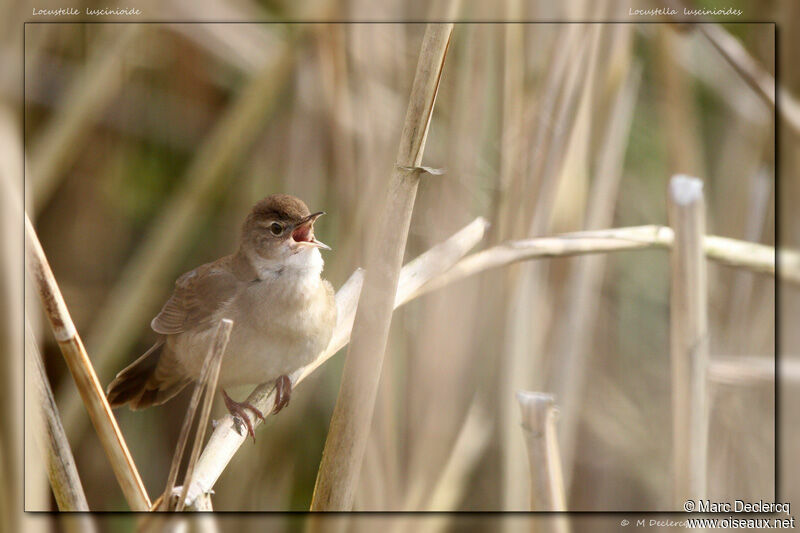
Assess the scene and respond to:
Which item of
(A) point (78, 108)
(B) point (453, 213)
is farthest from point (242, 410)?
(A) point (78, 108)

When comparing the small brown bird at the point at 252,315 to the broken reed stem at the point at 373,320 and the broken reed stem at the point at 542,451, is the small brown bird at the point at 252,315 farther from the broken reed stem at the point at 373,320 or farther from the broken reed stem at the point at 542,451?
the broken reed stem at the point at 542,451

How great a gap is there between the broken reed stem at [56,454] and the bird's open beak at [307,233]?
0.50m

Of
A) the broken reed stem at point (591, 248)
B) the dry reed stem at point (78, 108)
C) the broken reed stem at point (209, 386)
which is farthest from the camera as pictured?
the dry reed stem at point (78, 108)

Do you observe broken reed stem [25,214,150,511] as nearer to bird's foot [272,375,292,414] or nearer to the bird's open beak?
bird's foot [272,375,292,414]

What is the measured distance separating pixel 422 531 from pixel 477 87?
86cm

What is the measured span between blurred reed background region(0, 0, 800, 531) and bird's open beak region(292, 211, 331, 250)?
4 centimetres

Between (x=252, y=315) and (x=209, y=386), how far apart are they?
349mm

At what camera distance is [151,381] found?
1469mm

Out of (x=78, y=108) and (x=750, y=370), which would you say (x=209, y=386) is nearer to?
(x=78, y=108)

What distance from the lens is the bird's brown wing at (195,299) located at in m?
1.45

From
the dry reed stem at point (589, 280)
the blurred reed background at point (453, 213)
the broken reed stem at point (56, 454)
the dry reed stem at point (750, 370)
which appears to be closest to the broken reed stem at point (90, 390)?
the broken reed stem at point (56, 454)

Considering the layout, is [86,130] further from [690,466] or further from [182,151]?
[690,466]

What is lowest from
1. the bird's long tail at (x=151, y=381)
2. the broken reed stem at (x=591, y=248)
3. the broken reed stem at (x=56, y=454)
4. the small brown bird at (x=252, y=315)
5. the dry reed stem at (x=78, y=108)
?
the broken reed stem at (x=56, y=454)

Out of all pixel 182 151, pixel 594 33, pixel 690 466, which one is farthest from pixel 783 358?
pixel 182 151
